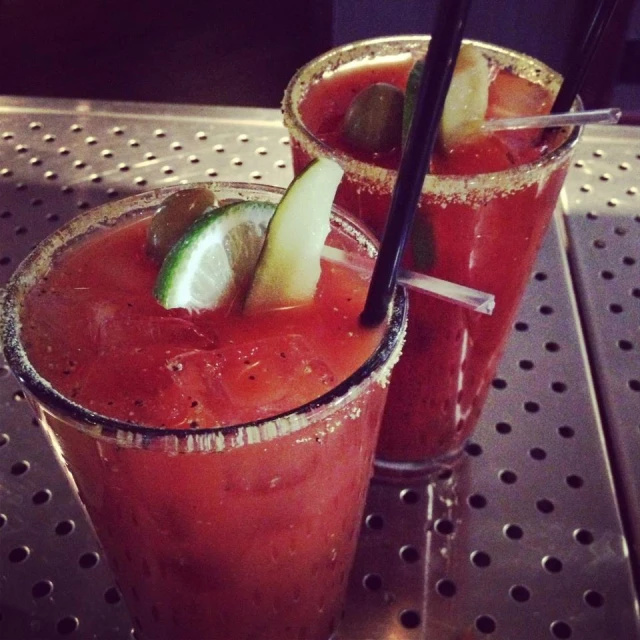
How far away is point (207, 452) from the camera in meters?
0.51

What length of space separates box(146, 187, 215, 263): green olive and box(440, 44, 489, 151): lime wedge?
0.77ft

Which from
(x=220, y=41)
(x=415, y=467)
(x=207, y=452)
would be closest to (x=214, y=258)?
(x=207, y=452)

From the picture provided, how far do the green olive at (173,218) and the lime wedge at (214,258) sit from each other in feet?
0.16

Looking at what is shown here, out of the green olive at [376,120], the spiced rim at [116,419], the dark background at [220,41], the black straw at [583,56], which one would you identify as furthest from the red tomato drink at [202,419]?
the dark background at [220,41]

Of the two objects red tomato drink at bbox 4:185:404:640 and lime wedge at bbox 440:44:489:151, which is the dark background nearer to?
lime wedge at bbox 440:44:489:151

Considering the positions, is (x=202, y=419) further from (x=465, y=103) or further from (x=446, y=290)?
Result: (x=465, y=103)

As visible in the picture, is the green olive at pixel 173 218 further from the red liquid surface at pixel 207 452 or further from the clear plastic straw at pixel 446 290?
the clear plastic straw at pixel 446 290

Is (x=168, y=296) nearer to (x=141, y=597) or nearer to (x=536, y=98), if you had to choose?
(x=141, y=597)

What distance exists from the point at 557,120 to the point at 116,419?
0.46 meters

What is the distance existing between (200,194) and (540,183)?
0.30 m

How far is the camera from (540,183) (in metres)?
0.71

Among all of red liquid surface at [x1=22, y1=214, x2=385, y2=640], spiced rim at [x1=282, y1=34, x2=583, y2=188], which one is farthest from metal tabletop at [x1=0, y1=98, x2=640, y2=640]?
spiced rim at [x1=282, y1=34, x2=583, y2=188]

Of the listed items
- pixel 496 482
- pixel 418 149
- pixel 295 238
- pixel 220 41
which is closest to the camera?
pixel 418 149

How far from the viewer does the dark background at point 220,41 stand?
2199 millimetres
